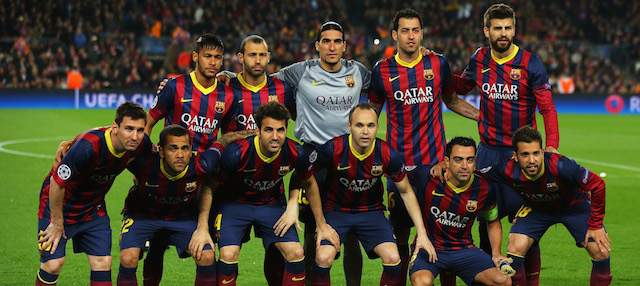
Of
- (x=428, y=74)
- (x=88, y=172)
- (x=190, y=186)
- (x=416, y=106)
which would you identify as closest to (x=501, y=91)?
(x=428, y=74)

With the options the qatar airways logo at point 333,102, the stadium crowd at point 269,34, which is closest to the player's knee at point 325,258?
A: the qatar airways logo at point 333,102

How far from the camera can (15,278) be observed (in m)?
6.91

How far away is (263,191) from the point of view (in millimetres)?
5977

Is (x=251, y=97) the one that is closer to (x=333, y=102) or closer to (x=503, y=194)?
(x=333, y=102)

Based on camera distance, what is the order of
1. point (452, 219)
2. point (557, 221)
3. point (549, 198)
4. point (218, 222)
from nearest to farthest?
1. point (218, 222)
2. point (452, 219)
3. point (549, 198)
4. point (557, 221)

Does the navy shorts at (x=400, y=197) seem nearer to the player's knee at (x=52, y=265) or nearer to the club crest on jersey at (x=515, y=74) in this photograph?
the club crest on jersey at (x=515, y=74)

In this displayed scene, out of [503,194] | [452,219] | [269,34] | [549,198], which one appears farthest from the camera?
[269,34]

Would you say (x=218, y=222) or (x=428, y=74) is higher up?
(x=428, y=74)

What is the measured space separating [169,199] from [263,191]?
722mm

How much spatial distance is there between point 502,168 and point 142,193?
2.80m

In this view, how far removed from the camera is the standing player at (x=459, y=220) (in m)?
5.78

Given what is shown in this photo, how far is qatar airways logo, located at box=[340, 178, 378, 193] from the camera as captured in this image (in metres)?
5.99

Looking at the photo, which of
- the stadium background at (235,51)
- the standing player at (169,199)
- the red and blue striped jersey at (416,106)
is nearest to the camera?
the standing player at (169,199)

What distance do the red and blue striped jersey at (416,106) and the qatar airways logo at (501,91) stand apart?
39cm
